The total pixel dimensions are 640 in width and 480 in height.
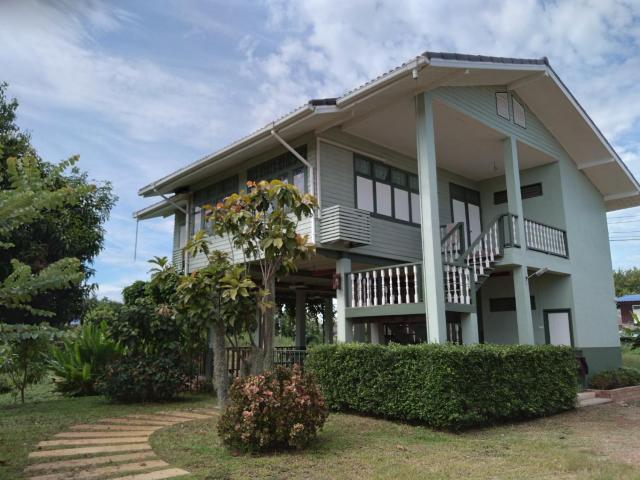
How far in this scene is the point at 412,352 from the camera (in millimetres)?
8008

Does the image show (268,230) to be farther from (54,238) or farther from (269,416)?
(54,238)

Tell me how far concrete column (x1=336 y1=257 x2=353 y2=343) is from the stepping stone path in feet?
12.6

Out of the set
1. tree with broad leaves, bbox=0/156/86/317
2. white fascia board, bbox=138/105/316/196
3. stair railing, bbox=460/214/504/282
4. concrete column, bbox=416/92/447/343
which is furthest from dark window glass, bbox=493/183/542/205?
tree with broad leaves, bbox=0/156/86/317

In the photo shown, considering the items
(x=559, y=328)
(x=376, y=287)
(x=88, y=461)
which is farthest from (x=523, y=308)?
(x=88, y=461)

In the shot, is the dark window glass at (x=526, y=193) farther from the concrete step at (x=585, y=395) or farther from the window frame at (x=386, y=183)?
the concrete step at (x=585, y=395)

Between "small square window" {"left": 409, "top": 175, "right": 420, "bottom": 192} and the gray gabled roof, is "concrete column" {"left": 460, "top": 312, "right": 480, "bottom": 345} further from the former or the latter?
the gray gabled roof

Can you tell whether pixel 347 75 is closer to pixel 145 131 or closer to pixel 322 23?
pixel 145 131

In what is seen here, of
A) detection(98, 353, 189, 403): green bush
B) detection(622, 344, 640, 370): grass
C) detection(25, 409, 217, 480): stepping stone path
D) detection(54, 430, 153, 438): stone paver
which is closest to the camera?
detection(25, 409, 217, 480): stepping stone path

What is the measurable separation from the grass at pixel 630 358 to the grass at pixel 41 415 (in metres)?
14.3

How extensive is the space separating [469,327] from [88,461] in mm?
6968

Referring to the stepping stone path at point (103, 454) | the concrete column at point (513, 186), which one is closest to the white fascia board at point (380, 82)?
the concrete column at point (513, 186)

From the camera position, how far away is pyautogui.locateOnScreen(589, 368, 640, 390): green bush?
12.5 m

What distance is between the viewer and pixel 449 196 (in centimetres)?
1445

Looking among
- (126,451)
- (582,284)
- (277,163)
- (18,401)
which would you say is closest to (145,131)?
(277,163)
